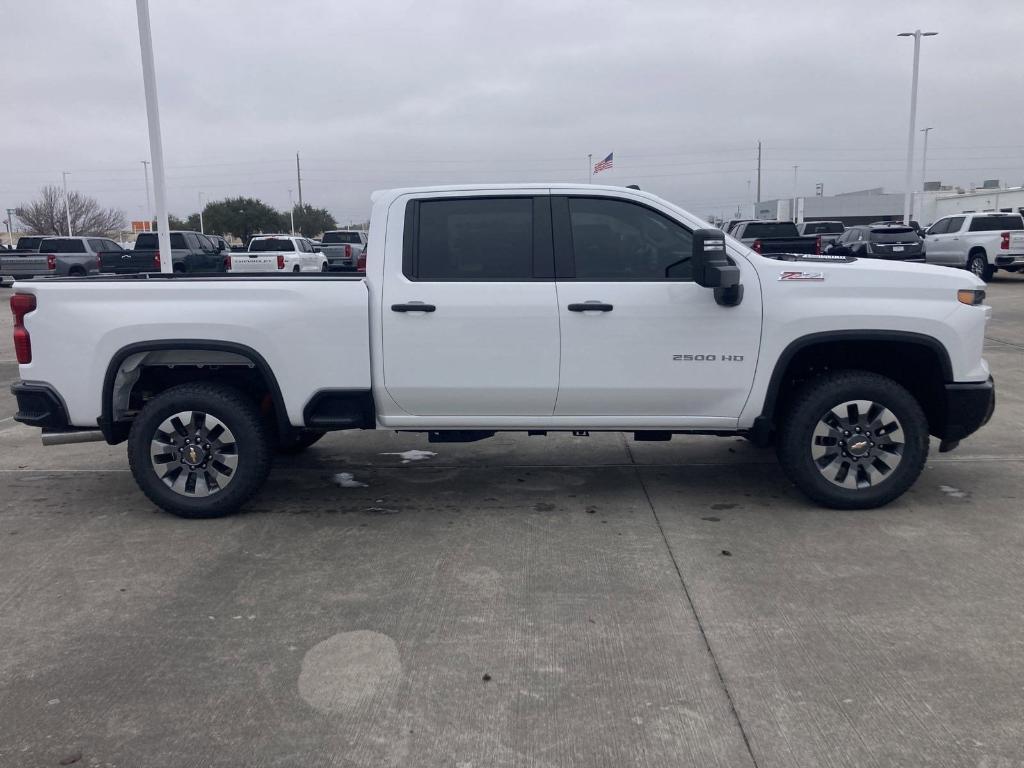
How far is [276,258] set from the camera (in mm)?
25344

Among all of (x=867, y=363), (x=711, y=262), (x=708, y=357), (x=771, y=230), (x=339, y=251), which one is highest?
(x=771, y=230)

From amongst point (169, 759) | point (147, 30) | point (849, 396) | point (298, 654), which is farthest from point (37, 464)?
point (147, 30)

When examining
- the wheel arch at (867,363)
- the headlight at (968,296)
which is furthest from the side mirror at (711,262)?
the headlight at (968,296)

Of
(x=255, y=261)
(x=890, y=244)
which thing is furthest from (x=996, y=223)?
(x=255, y=261)

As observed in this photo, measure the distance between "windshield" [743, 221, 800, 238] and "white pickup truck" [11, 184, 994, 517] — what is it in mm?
19117

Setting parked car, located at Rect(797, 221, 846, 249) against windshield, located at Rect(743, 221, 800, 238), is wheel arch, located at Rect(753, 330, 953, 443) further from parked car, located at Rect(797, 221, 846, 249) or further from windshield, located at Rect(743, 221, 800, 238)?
parked car, located at Rect(797, 221, 846, 249)

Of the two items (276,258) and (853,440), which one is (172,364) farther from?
(276,258)

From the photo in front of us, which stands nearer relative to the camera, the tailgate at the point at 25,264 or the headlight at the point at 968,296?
the headlight at the point at 968,296

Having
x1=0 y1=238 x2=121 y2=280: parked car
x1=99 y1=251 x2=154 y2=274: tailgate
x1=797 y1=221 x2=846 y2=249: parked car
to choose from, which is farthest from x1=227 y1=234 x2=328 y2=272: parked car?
x1=797 y1=221 x2=846 y2=249: parked car

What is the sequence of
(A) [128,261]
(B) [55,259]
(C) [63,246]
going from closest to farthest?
(A) [128,261]
(B) [55,259]
(C) [63,246]

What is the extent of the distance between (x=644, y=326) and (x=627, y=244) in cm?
52

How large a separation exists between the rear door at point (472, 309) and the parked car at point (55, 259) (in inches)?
1040

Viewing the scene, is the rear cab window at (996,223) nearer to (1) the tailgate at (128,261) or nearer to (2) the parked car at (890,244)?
(2) the parked car at (890,244)

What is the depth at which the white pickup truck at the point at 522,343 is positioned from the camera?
540 centimetres
